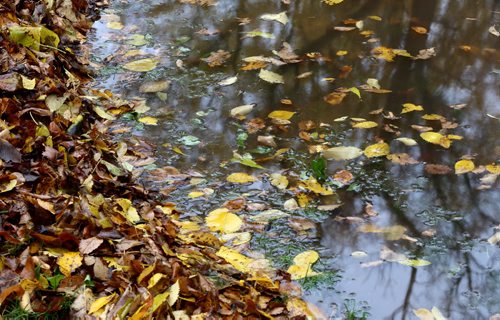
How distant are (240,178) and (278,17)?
227 cm

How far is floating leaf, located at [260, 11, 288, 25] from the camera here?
5.13 metres

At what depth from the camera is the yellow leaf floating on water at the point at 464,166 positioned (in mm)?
3400

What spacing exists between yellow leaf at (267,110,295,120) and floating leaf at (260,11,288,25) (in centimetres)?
143

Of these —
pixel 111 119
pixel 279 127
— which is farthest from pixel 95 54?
pixel 279 127

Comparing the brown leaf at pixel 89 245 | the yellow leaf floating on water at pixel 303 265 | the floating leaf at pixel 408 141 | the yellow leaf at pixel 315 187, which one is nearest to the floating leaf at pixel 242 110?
the yellow leaf at pixel 315 187

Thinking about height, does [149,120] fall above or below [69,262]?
below

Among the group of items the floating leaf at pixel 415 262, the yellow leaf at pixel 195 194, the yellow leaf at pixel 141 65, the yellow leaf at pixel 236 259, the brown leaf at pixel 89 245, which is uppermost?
the brown leaf at pixel 89 245

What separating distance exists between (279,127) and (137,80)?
1203mm

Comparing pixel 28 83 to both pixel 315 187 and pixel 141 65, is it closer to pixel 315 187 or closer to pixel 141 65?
pixel 141 65

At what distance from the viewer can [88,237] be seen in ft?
8.30

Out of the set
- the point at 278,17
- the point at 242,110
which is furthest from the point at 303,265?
the point at 278,17

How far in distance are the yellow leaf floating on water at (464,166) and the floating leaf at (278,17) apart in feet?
7.28

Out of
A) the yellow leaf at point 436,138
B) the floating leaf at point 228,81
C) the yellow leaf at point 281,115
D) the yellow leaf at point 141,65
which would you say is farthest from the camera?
the yellow leaf at point 141,65

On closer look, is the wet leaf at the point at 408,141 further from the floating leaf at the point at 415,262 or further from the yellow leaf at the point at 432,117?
the floating leaf at the point at 415,262
